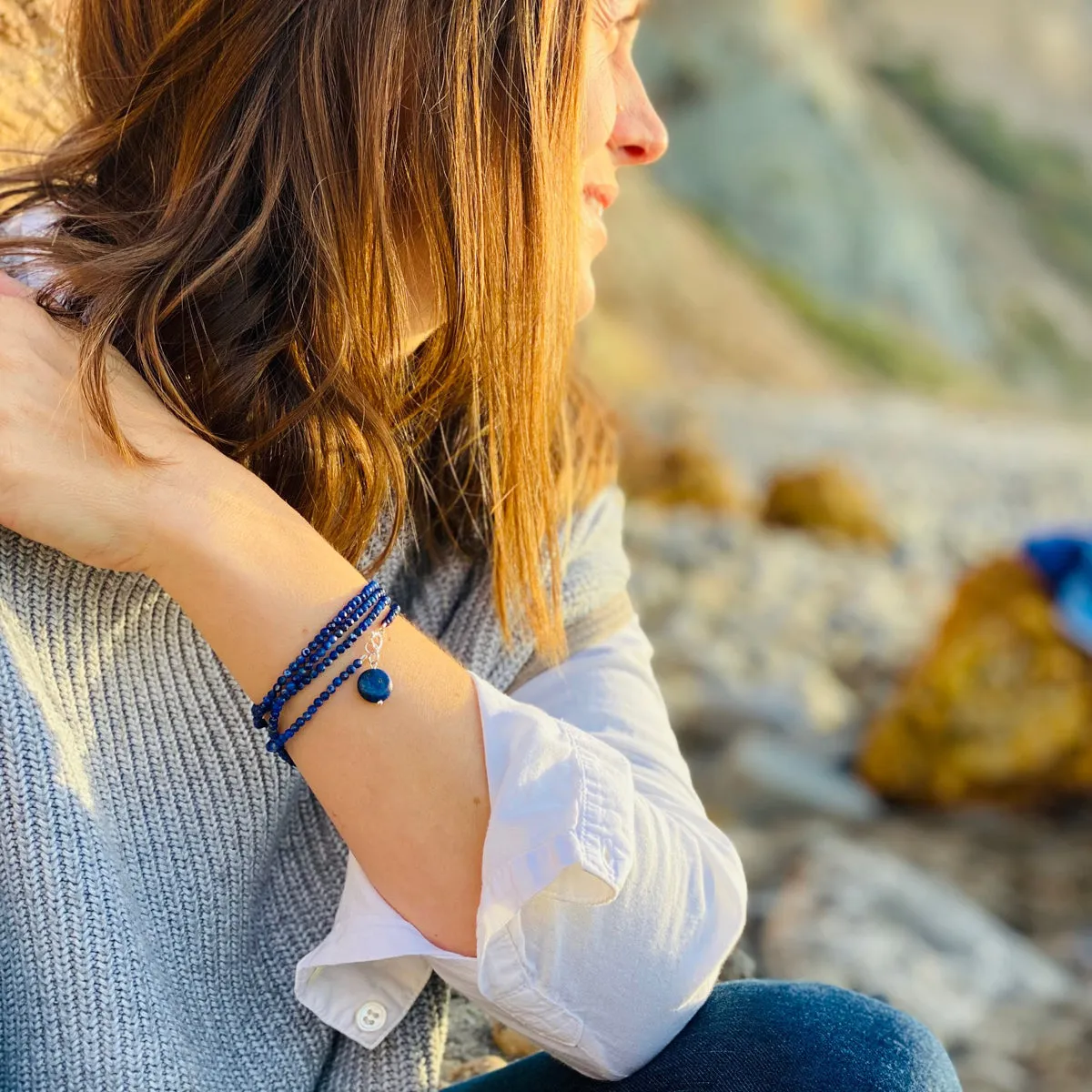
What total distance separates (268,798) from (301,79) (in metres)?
0.66

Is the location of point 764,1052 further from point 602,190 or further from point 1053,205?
point 1053,205

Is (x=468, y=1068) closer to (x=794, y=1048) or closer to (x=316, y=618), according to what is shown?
(x=794, y=1048)

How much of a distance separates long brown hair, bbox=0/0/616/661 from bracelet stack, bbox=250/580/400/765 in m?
0.17

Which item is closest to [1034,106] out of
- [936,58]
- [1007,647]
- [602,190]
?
[936,58]

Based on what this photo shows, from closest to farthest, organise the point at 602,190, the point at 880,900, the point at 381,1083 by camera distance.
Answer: the point at 381,1083 → the point at 602,190 → the point at 880,900

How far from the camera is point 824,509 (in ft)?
22.8

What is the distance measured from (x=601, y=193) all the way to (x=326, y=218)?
33 cm

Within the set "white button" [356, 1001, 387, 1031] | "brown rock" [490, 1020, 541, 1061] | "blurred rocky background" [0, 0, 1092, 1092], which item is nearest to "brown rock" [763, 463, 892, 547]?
"blurred rocky background" [0, 0, 1092, 1092]

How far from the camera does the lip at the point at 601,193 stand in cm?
133

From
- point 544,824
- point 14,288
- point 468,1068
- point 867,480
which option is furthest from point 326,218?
point 867,480

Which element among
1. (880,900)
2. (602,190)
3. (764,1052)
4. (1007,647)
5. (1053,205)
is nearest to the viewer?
(764,1052)

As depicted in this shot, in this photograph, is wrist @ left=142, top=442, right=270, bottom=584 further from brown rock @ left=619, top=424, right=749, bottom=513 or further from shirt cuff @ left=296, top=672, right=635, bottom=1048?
brown rock @ left=619, top=424, right=749, bottom=513

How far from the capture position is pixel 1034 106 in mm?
26531

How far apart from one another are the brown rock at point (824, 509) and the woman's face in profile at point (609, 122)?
18.6 feet
